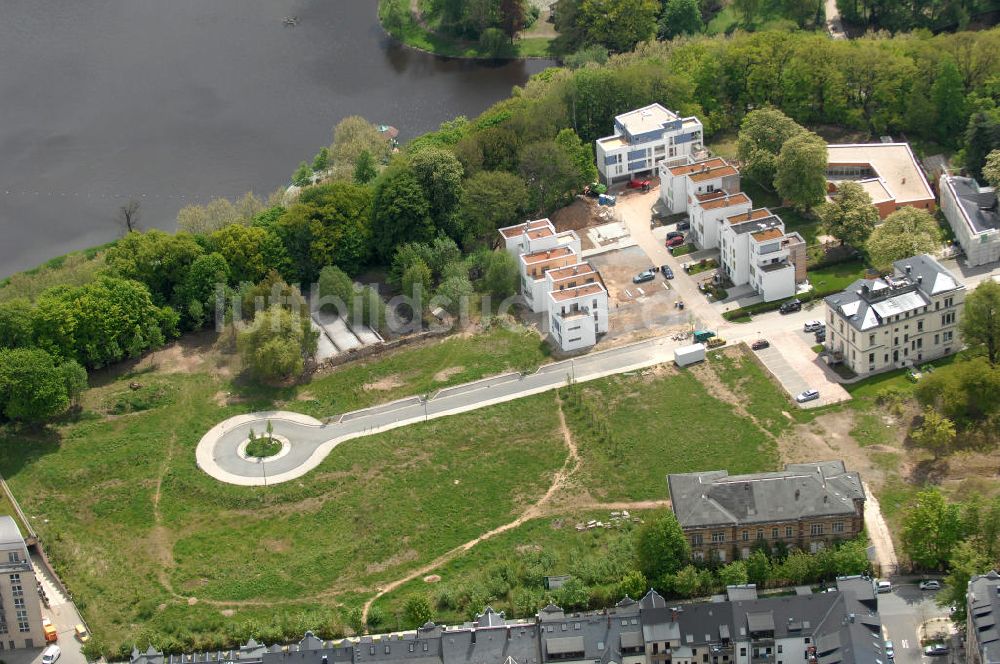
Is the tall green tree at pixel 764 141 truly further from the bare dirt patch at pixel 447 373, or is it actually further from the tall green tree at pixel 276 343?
the tall green tree at pixel 276 343

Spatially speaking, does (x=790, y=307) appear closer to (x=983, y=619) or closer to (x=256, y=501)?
(x=983, y=619)

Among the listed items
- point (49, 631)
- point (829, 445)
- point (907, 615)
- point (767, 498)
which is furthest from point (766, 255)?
point (49, 631)

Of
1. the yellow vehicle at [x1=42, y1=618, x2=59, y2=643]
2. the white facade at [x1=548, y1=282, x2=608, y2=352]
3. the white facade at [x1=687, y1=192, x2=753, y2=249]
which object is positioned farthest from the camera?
the white facade at [x1=687, y1=192, x2=753, y2=249]

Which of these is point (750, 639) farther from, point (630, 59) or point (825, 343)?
point (630, 59)

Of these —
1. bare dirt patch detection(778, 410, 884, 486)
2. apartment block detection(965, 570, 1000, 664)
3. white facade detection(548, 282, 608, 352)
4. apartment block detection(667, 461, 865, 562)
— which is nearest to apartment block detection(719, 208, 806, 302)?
white facade detection(548, 282, 608, 352)

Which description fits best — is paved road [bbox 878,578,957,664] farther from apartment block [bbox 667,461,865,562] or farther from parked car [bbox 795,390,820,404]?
parked car [bbox 795,390,820,404]

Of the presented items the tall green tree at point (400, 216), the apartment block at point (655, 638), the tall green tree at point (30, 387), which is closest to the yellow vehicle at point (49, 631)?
the apartment block at point (655, 638)
